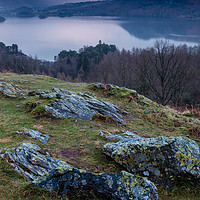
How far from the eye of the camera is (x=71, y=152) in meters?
9.21

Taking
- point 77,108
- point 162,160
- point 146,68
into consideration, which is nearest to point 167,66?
point 146,68

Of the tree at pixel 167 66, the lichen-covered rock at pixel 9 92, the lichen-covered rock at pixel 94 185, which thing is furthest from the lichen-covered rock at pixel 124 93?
the lichen-covered rock at pixel 94 185

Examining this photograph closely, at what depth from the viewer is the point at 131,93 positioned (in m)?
22.5

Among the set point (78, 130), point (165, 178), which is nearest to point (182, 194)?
point (165, 178)

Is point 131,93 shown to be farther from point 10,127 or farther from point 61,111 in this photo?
point 10,127

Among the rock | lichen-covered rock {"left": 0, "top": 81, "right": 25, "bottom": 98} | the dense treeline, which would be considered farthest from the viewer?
the dense treeline

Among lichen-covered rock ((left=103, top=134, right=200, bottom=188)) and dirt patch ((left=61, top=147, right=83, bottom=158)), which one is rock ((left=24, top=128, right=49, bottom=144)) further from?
lichen-covered rock ((left=103, top=134, right=200, bottom=188))

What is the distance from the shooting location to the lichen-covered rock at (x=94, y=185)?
581 cm

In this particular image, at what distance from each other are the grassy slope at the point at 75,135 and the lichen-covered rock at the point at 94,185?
34 centimetres

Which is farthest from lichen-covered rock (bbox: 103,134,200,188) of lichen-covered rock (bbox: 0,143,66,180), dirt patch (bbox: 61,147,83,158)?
lichen-covered rock (bbox: 0,143,66,180)

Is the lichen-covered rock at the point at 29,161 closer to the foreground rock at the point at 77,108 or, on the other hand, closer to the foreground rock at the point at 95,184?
the foreground rock at the point at 95,184

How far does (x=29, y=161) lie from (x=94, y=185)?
3.04 m

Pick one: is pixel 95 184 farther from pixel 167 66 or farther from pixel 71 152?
pixel 167 66

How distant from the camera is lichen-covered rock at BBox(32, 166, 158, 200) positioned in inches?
229
